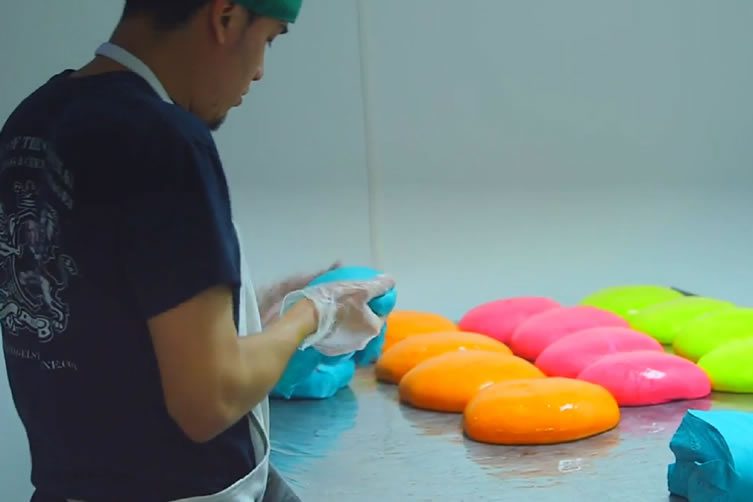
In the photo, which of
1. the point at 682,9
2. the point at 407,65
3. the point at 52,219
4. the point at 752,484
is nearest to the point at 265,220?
the point at 407,65

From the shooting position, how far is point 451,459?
4.60 ft

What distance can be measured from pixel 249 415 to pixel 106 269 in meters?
0.20

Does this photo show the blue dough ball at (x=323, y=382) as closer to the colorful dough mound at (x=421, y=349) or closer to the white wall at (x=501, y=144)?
the colorful dough mound at (x=421, y=349)

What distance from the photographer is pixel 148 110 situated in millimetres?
678

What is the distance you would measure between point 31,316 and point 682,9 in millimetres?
2258

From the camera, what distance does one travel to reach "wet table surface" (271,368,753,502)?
4.16 feet

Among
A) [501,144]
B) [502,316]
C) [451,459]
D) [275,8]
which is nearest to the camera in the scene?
[275,8]

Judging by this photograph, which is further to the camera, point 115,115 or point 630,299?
point 630,299

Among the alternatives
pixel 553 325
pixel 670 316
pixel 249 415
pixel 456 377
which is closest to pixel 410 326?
pixel 553 325

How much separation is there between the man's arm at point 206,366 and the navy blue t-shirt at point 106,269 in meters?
0.01

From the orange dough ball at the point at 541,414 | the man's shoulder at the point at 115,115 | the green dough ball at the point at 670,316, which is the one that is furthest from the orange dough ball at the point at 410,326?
the man's shoulder at the point at 115,115

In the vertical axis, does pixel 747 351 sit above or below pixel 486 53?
below

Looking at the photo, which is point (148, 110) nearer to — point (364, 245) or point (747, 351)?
point (747, 351)

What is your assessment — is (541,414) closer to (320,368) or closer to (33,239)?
(320,368)
